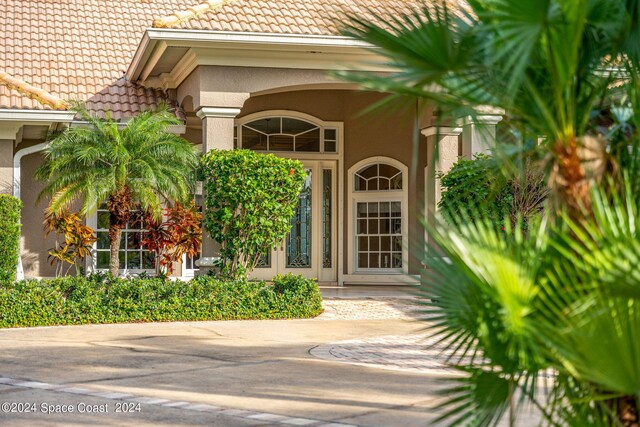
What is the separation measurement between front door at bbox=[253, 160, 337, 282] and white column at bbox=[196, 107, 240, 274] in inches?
194

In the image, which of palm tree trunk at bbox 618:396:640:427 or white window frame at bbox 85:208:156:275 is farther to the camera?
white window frame at bbox 85:208:156:275

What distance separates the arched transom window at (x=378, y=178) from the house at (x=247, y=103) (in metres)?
0.02

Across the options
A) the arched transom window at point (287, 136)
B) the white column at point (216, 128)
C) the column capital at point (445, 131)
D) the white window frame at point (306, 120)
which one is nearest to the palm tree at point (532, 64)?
the white column at point (216, 128)

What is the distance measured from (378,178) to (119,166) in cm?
732

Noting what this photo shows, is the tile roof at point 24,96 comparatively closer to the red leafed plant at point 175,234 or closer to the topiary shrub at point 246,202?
the red leafed plant at point 175,234

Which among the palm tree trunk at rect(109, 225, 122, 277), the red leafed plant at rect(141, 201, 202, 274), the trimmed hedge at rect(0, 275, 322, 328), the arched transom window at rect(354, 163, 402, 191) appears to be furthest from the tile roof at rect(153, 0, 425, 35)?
the arched transom window at rect(354, 163, 402, 191)

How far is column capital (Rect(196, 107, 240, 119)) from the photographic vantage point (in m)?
14.7

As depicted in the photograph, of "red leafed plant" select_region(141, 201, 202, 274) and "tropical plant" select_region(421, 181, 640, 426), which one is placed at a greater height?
"red leafed plant" select_region(141, 201, 202, 274)

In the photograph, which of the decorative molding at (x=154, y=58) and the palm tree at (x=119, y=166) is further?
the decorative molding at (x=154, y=58)

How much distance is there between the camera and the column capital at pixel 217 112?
48.2 feet

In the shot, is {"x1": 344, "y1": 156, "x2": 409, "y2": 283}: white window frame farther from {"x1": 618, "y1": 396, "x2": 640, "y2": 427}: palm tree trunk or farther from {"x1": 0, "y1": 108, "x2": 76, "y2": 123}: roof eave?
{"x1": 618, "y1": 396, "x2": 640, "y2": 427}: palm tree trunk

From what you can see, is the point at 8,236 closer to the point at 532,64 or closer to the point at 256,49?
the point at 256,49

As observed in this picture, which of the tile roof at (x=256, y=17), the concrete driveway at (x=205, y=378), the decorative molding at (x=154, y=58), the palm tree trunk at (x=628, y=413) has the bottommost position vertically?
the concrete driveway at (x=205, y=378)

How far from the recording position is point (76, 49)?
18109mm
